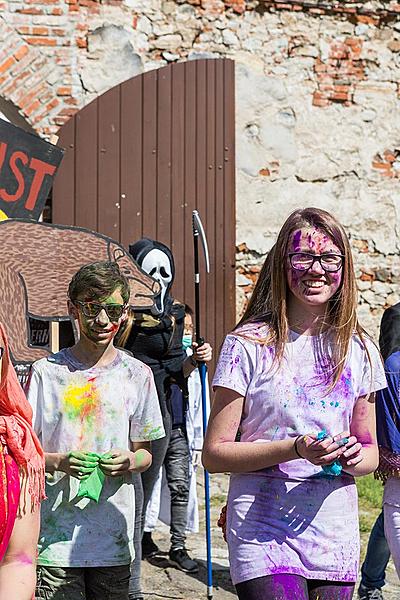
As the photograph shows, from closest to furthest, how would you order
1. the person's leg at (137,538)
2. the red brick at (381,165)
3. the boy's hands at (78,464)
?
the boy's hands at (78,464), the person's leg at (137,538), the red brick at (381,165)

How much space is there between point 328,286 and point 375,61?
5.53 m

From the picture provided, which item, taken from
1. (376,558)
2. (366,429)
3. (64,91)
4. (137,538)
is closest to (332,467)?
(366,429)

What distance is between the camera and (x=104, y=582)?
10.6ft

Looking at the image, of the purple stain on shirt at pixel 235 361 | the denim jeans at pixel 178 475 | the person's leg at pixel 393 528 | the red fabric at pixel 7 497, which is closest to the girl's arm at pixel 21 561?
the red fabric at pixel 7 497

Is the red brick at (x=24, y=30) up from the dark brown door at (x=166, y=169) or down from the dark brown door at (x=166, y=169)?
up

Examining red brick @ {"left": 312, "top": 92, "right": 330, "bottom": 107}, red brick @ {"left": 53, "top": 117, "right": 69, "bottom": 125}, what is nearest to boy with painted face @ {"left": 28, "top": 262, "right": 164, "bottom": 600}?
red brick @ {"left": 53, "top": 117, "right": 69, "bottom": 125}

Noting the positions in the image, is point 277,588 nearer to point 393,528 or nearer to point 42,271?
point 393,528

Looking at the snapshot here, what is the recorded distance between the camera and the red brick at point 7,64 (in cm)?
689

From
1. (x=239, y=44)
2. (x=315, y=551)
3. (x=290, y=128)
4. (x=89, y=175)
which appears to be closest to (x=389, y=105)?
(x=290, y=128)

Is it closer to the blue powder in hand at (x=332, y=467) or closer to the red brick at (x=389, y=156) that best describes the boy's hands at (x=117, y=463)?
the blue powder in hand at (x=332, y=467)

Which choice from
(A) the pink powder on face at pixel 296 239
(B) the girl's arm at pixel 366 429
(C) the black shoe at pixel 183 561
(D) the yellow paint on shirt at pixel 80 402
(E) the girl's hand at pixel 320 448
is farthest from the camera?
(C) the black shoe at pixel 183 561

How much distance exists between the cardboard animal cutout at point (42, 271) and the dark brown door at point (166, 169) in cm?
163

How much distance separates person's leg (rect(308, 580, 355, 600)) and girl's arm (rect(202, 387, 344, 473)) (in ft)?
1.15

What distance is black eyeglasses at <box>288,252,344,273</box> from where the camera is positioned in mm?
2707
